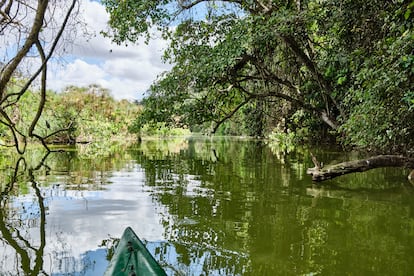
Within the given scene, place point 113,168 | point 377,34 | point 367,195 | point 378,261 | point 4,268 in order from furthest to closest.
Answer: point 113,168
point 367,195
point 377,34
point 378,261
point 4,268

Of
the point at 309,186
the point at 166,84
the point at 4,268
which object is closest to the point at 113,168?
the point at 166,84

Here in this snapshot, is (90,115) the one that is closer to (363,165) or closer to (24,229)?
(363,165)

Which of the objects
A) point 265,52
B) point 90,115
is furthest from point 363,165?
point 90,115

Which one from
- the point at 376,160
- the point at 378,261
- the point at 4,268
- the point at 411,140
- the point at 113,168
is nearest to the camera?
the point at 4,268

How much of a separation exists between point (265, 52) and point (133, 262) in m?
7.92

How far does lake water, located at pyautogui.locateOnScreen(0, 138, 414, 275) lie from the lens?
4.28 m

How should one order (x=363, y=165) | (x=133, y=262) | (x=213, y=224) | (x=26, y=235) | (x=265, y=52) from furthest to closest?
1. (x=265, y=52)
2. (x=363, y=165)
3. (x=213, y=224)
4. (x=26, y=235)
5. (x=133, y=262)

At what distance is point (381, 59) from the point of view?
543cm

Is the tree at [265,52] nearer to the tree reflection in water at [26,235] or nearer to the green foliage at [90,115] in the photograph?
the tree reflection in water at [26,235]

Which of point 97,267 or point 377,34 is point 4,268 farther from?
point 377,34

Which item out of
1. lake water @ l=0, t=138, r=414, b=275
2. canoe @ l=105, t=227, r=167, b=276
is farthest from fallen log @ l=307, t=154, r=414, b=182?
canoe @ l=105, t=227, r=167, b=276

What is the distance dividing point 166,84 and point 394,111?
587cm

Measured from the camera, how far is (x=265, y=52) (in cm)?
965

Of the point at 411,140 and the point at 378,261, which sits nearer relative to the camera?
the point at 378,261
